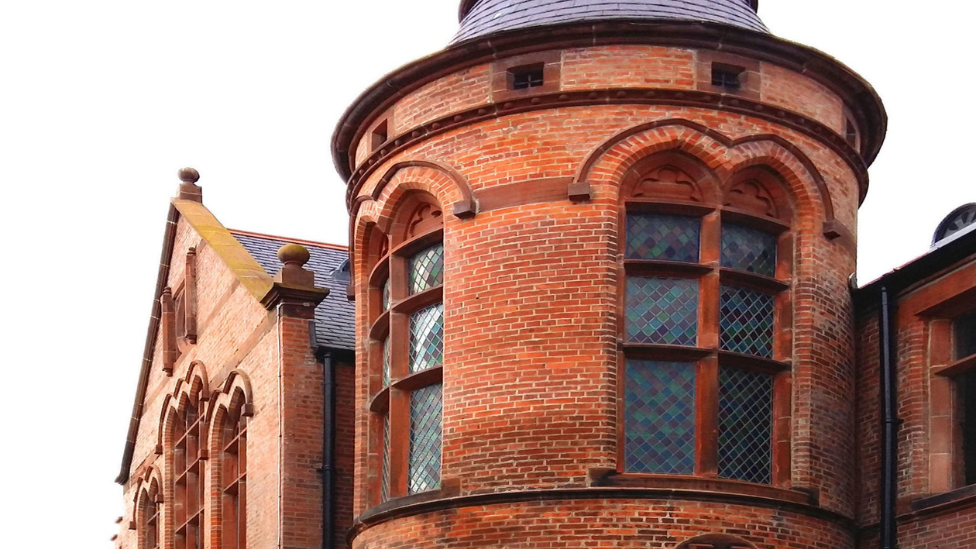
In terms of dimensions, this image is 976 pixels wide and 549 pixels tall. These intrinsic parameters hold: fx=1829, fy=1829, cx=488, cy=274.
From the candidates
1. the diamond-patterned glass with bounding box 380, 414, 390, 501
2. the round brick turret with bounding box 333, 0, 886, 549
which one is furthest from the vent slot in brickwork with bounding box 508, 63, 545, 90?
the diamond-patterned glass with bounding box 380, 414, 390, 501

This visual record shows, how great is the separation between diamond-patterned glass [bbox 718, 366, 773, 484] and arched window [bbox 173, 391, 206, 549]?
1067 cm

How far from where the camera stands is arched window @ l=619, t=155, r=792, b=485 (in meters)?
21.1

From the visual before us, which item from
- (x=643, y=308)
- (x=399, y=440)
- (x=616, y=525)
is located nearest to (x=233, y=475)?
(x=399, y=440)

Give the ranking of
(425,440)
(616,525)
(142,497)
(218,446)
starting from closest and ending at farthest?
(616,525)
(425,440)
(218,446)
(142,497)

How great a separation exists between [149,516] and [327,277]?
6.31 meters

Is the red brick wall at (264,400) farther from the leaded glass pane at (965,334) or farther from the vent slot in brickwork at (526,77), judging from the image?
the leaded glass pane at (965,334)

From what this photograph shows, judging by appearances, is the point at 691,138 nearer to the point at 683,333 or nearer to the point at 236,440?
the point at 683,333

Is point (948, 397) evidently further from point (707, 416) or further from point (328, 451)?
point (328, 451)

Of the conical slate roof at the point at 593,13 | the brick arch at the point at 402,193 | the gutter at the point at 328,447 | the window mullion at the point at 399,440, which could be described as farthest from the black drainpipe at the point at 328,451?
the conical slate roof at the point at 593,13

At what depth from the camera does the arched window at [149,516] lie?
108 feet

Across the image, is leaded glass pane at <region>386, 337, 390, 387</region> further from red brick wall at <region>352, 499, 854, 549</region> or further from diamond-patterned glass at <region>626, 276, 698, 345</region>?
diamond-patterned glass at <region>626, 276, 698, 345</region>

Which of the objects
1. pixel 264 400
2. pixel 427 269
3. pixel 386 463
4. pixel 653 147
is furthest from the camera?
pixel 264 400

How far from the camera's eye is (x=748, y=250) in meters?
22.3

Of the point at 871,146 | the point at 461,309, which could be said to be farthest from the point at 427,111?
the point at 871,146
